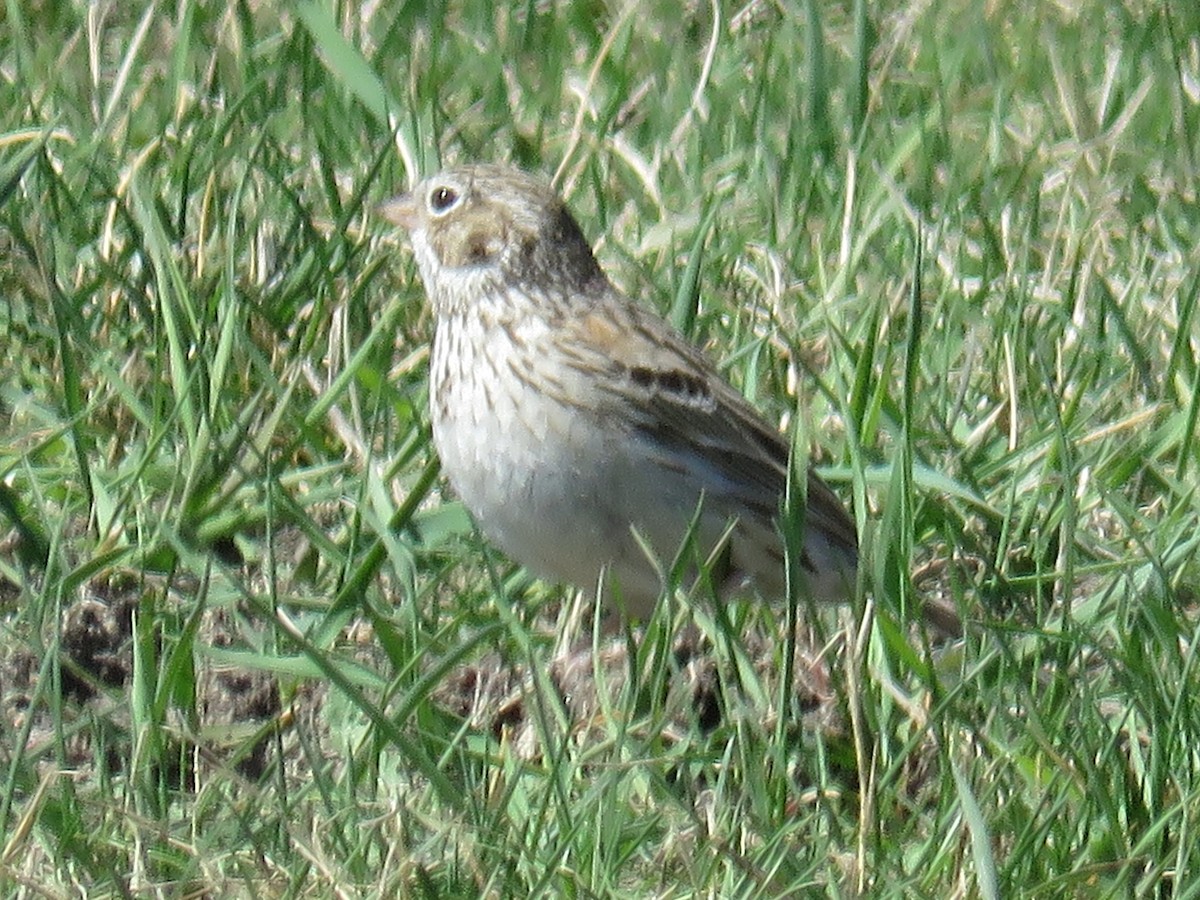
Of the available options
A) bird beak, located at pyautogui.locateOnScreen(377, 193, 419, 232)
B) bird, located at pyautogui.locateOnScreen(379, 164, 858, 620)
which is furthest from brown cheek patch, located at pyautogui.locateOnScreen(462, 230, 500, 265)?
bird beak, located at pyautogui.locateOnScreen(377, 193, 419, 232)

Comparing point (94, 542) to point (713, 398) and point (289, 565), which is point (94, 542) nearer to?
point (289, 565)

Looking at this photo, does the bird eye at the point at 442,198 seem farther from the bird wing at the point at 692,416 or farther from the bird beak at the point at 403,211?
the bird wing at the point at 692,416

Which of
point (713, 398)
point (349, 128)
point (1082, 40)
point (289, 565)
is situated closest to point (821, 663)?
point (713, 398)

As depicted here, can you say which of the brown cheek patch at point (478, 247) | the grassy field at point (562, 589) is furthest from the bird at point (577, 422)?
the grassy field at point (562, 589)

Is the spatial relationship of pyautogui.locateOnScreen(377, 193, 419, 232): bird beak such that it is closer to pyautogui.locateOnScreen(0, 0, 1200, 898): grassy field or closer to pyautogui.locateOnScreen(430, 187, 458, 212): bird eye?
pyautogui.locateOnScreen(430, 187, 458, 212): bird eye

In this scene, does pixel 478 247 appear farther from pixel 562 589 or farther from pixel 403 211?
pixel 562 589

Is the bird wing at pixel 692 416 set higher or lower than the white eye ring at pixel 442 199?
lower
